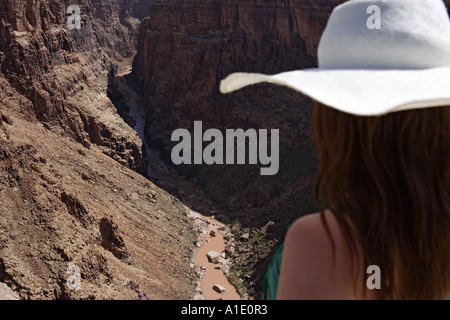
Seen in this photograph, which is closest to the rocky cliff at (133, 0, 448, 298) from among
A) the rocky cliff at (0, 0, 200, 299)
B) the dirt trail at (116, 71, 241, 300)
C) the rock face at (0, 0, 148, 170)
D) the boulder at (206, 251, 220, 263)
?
the dirt trail at (116, 71, 241, 300)

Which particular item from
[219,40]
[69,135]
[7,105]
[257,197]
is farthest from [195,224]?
[219,40]

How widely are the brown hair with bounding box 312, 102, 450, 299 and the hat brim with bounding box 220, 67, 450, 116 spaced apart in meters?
0.12

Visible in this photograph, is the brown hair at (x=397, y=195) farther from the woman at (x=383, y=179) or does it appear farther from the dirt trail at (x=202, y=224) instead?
the dirt trail at (x=202, y=224)

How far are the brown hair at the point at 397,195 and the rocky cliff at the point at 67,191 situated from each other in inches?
606

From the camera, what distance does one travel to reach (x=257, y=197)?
36.5 metres

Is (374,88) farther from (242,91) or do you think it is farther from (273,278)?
(242,91)

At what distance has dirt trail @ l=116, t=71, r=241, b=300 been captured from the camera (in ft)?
84.0

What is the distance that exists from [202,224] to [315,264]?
106 feet

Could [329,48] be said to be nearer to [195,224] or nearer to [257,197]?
[195,224]

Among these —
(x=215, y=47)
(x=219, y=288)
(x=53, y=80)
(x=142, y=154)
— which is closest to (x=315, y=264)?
(x=219, y=288)

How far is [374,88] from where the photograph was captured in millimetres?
1934

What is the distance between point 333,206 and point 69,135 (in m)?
29.9

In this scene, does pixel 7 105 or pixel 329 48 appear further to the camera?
pixel 7 105

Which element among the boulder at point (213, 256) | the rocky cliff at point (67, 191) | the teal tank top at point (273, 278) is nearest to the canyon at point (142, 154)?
the rocky cliff at point (67, 191)
